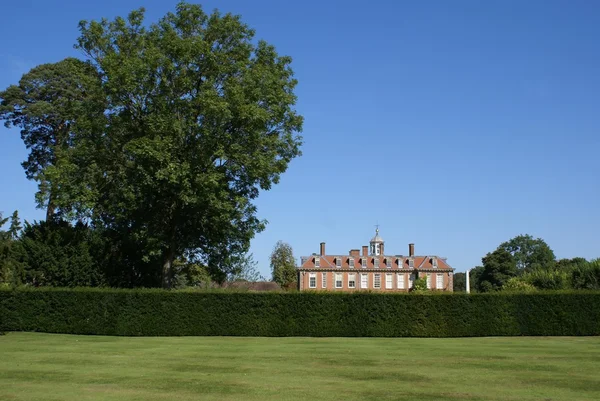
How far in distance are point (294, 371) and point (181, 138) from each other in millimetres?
20294

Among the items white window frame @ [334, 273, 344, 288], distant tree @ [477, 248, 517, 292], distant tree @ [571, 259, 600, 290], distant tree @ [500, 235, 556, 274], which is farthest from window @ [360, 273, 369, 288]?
distant tree @ [571, 259, 600, 290]

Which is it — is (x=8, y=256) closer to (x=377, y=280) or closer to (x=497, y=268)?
(x=377, y=280)

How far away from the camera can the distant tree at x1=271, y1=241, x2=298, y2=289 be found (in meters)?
88.8

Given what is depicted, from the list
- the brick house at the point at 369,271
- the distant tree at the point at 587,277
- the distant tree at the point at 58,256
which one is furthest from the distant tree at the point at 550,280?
the brick house at the point at 369,271

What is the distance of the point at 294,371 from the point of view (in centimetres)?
1627

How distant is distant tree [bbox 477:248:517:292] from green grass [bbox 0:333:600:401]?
72.7 metres

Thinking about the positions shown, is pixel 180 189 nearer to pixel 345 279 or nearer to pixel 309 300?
pixel 309 300

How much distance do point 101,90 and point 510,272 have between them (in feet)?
253

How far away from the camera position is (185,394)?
41.0ft

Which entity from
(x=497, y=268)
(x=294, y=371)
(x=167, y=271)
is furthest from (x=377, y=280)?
(x=294, y=371)

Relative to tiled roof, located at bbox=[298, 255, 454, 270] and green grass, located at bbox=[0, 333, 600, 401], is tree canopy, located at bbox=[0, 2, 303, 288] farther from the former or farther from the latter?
tiled roof, located at bbox=[298, 255, 454, 270]

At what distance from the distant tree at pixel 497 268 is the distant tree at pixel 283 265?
30.4 metres

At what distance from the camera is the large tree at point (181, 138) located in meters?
33.7

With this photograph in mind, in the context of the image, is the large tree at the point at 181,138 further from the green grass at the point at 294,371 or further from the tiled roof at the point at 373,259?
the tiled roof at the point at 373,259
